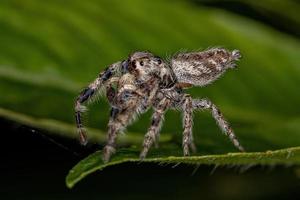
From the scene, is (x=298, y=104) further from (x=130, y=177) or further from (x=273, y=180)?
(x=130, y=177)

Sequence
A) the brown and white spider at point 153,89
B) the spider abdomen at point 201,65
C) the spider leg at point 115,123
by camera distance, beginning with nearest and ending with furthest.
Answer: the spider leg at point 115,123 → the brown and white spider at point 153,89 → the spider abdomen at point 201,65

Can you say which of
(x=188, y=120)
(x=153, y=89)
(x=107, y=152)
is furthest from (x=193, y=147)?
(x=107, y=152)

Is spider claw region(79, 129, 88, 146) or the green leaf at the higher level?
the green leaf

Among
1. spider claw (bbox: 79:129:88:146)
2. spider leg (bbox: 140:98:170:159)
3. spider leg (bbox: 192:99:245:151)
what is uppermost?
spider leg (bbox: 140:98:170:159)

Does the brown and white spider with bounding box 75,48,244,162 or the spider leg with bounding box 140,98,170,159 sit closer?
the spider leg with bounding box 140,98,170,159

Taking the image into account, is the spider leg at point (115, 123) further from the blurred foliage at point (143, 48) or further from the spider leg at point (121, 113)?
the blurred foliage at point (143, 48)

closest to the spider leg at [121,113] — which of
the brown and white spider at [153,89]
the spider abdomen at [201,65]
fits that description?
the brown and white spider at [153,89]

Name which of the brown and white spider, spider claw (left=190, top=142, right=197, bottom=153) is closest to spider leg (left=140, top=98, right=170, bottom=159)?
the brown and white spider

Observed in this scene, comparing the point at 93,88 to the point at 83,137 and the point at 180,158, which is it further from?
the point at 180,158

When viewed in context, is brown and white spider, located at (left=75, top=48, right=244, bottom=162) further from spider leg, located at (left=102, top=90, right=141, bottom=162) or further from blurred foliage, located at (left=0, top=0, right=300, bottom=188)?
blurred foliage, located at (left=0, top=0, right=300, bottom=188)
